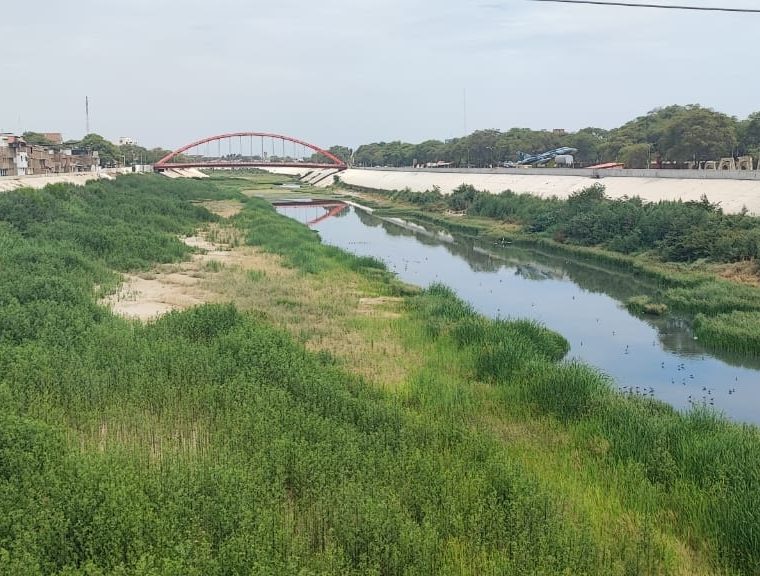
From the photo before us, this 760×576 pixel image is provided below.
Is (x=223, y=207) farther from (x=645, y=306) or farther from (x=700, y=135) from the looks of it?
(x=645, y=306)

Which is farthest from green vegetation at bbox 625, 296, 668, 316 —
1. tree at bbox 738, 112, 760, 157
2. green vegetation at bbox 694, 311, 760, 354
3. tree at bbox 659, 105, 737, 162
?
tree at bbox 738, 112, 760, 157

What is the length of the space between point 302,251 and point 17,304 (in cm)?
1586

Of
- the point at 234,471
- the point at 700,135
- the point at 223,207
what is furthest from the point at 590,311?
the point at 223,207

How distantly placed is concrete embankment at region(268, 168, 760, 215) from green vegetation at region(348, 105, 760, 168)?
8.04m

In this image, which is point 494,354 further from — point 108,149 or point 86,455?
point 108,149

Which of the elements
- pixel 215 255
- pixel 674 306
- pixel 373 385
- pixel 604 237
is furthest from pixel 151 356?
pixel 604 237

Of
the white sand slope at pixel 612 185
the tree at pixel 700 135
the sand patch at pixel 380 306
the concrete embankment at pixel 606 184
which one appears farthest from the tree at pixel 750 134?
the sand patch at pixel 380 306

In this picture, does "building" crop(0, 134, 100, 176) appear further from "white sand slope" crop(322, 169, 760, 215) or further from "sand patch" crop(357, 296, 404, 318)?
"sand patch" crop(357, 296, 404, 318)

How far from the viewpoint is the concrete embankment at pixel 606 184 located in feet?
108

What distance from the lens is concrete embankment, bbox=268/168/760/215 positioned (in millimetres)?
32969

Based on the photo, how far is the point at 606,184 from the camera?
1833 inches

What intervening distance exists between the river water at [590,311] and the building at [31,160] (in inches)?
1727

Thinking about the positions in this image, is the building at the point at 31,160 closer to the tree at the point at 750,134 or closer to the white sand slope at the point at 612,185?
the white sand slope at the point at 612,185

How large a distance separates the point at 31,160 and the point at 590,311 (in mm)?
72432
